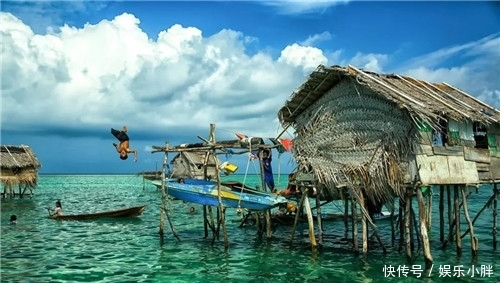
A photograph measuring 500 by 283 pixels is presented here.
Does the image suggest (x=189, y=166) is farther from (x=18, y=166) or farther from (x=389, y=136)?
(x=389, y=136)

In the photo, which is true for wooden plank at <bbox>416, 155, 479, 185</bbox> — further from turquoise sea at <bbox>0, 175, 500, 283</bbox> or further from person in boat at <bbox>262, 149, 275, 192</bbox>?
person in boat at <bbox>262, 149, 275, 192</bbox>

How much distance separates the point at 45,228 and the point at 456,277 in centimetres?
1597

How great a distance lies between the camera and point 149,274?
12320mm

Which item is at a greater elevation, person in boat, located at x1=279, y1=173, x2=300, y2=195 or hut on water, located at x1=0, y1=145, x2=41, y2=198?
hut on water, located at x1=0, y1=145, x2=41, y2=198

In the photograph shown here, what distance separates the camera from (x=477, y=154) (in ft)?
43.2

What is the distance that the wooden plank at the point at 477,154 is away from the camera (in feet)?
42.4

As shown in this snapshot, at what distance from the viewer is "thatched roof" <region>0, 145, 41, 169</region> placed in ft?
113

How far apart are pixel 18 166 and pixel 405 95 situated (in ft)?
98.2

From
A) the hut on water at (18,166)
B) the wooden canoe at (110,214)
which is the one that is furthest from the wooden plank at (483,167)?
the hut on water at (18,166)

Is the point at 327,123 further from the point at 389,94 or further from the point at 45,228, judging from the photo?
the point at 45,228

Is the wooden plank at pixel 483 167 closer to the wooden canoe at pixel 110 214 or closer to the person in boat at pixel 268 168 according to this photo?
the person in boat at pixel 268 168

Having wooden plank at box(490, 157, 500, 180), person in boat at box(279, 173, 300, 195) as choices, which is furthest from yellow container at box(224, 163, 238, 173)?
wooden plank at box(490, 157, 500, 180)

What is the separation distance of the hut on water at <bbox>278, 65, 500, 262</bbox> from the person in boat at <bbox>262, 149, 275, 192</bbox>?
1.03 metres

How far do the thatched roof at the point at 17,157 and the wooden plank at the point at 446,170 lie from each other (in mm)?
30033
